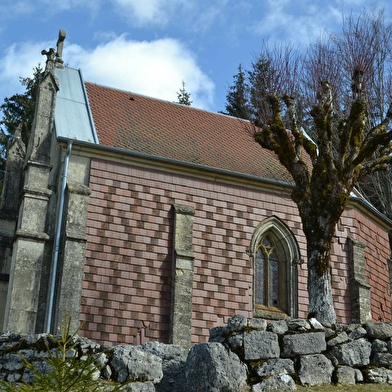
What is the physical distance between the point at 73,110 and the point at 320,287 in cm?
1013

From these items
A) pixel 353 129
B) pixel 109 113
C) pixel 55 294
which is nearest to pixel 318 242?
pixel 353 129

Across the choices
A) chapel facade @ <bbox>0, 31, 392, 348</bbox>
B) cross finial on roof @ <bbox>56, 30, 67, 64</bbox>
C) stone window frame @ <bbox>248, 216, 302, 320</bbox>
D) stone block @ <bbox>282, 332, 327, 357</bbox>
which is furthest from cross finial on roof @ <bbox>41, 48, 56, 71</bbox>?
stone block @ <bbox>282, 332, 327, 357</bbox>

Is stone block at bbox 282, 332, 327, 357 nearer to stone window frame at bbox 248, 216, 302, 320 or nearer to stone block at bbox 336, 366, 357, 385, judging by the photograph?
stone block at bbox 336, 366, 357, 385

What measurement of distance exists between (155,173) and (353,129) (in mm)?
6717

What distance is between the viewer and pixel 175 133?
20234 mm

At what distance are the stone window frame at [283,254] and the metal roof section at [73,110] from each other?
514 cm

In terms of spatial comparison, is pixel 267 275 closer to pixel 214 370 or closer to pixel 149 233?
pixel 149 233

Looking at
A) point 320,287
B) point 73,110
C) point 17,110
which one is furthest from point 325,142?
point 17,110

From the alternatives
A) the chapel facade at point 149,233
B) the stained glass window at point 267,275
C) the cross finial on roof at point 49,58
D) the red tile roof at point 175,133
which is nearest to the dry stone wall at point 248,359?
the chapel facade at point 149,233

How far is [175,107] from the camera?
73.0 feet

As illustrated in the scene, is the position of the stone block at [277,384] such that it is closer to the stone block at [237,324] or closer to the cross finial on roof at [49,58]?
the stone block at [237,324]

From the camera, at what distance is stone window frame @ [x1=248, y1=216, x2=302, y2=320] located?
1817cm

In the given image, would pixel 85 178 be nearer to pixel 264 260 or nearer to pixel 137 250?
pixel 137 250

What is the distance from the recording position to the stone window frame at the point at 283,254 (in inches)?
715
